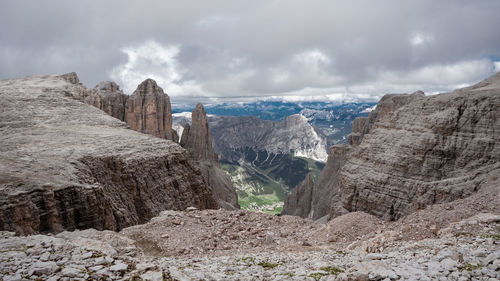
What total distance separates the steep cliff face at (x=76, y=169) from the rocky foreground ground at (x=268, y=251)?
4333 millimetres

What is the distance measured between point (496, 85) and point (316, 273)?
63399 mm

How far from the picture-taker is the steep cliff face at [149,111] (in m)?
121

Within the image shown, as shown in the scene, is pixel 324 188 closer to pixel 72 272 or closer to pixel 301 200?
pixel 301 200

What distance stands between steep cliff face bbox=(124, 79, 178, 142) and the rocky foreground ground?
108 meters

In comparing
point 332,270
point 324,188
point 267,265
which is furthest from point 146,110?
point 332,270

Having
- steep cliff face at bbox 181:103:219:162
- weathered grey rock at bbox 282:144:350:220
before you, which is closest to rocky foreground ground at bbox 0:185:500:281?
weathered grey rock at bbox 282:144:350:220

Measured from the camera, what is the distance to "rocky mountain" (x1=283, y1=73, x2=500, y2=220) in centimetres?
4350

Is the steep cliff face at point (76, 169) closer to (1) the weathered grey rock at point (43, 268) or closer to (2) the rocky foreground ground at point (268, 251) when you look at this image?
(2) the rocky foreground ground at point (268, 251)

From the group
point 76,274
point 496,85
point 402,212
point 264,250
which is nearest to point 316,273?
point 264,250

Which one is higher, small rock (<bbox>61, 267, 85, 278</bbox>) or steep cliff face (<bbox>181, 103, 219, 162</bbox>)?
small rock (<bbox>61, 267, 85, 278</bbox>)

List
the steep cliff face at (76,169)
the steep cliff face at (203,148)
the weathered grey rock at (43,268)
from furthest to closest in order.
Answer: the steep cliff face at (203,148), the steep cliff face at (76,169), the weathered grey rock at (43,268)

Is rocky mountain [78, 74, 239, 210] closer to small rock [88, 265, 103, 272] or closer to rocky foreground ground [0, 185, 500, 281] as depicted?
rocky foreground ground [0, 185, 500, 281]

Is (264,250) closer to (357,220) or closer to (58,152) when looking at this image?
(357,220)

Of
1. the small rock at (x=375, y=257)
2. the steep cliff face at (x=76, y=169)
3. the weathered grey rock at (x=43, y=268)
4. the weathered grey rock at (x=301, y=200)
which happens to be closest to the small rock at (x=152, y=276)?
the weathered grey rock at (x=43, y=268)
